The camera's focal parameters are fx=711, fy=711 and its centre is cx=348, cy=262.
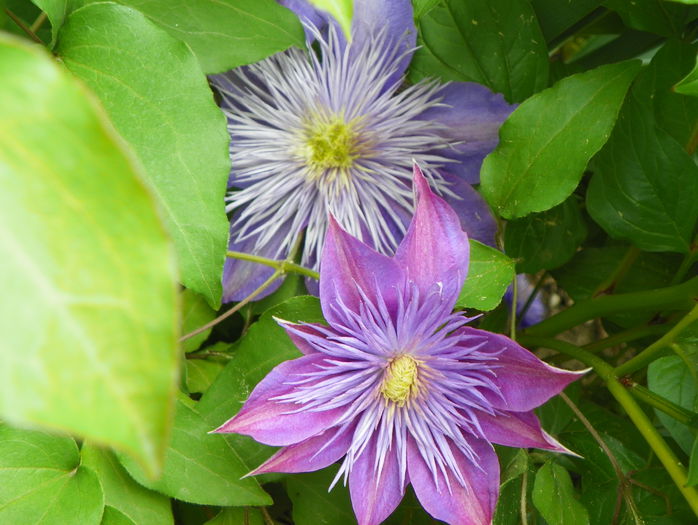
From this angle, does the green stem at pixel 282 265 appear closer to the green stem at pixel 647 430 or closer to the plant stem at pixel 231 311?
the plant stem at pixel 231 311

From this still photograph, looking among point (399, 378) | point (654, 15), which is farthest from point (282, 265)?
point (654, 15)

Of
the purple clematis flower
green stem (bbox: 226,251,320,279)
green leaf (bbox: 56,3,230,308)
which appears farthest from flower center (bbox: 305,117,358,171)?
green leaf (bbox: 56,3,230,308)

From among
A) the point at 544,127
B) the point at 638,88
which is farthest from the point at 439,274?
the point at 638,88

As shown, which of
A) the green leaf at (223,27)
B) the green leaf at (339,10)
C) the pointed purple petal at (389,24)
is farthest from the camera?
the pointed purple petal at (389,24)

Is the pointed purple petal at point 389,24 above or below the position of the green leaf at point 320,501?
above

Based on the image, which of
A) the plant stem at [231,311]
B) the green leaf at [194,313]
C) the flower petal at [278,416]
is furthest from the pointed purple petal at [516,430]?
the green leaf at [194,313]

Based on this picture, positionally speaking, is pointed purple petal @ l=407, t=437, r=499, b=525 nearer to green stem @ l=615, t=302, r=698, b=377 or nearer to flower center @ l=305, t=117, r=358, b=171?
green stem @ l=615, t=302, r=698, b=377

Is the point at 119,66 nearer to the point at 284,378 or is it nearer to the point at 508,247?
the point at 284,378
